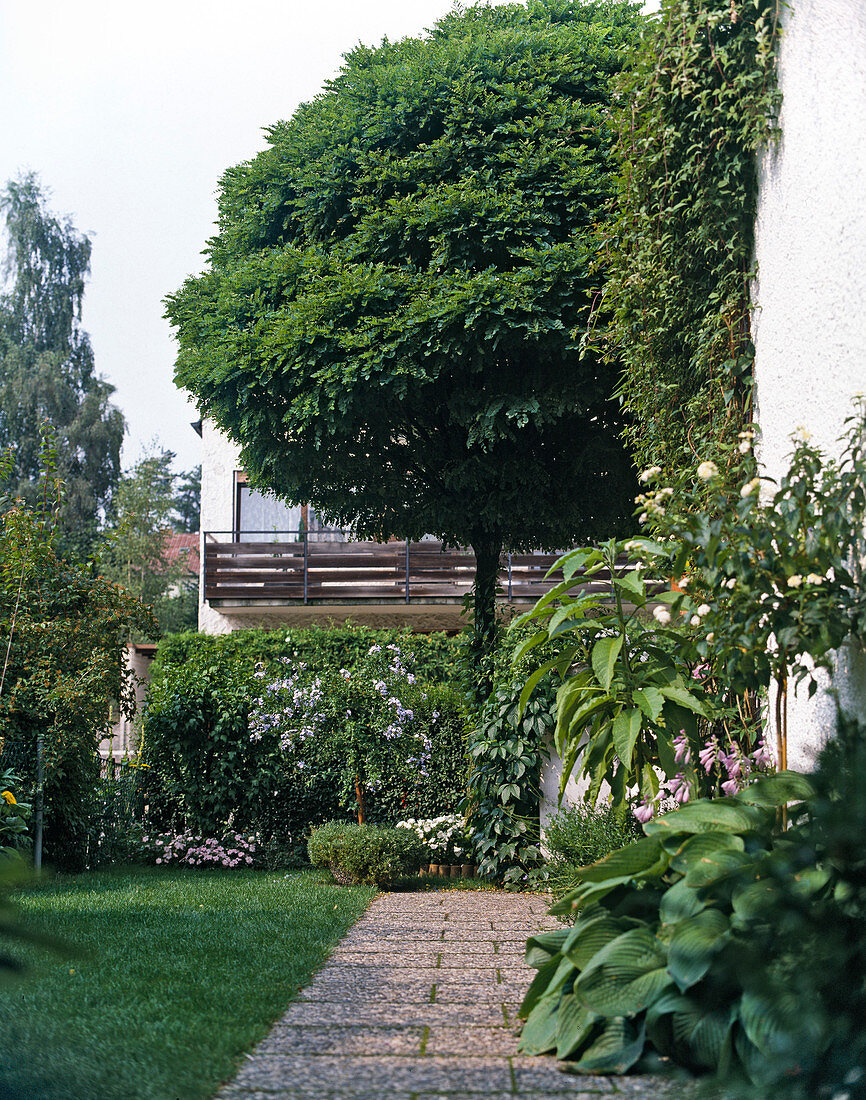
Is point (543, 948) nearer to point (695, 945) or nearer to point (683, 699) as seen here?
point (695, 945)

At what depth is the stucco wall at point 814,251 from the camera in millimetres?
3172

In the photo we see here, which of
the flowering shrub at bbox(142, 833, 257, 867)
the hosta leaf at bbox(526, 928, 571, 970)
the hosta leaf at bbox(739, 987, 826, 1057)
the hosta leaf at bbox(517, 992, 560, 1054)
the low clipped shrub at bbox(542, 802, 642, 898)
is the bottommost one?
the flowering shrub at bbox(142, 833, 257, 867)

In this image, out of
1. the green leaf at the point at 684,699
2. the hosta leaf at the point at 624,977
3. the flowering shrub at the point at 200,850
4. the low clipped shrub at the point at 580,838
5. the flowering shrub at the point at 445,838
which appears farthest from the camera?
the flowering shrub at the point at 200,850

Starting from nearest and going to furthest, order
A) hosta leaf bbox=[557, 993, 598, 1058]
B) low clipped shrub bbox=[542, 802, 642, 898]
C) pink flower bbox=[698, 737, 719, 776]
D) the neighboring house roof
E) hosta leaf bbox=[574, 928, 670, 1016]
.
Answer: hosta leaf bbox=[574, 928, 670, 1016], hosta leaf bbox=[557, 993, 598, 1058], pink flower bbox=[698, 737, 719, 776], low clipped shrub bbox=[542, 802, 642, 898], the neighboring house roof

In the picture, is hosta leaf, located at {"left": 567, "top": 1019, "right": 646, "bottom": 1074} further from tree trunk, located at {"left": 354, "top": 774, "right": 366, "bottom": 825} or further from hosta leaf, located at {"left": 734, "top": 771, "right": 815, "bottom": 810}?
tree trunk, located at {"left": 354, "top": 774, "right": 366, "bottom": 825}

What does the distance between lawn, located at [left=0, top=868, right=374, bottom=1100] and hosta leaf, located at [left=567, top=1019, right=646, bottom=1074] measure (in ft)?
2.92

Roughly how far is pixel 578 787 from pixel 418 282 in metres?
3.53

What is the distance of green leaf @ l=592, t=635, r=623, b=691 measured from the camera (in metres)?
3.82

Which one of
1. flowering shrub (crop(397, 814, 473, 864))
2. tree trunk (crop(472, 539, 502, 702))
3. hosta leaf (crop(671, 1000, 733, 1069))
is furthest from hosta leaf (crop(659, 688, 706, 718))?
flowering shrub (crop(397, 814, 473, 864))

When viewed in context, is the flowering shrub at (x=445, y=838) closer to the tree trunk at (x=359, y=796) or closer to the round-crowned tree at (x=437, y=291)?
the tree trunk at (x=359, y=796)

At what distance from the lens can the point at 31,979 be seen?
48.9 inches

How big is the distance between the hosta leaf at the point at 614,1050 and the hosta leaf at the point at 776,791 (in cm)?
70

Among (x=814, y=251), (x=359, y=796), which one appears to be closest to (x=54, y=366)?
(x=359, y=796)

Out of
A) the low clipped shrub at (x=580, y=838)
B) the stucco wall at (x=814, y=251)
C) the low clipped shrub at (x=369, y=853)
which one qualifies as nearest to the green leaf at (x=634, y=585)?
the stucco wall at (x=814, y=251)
